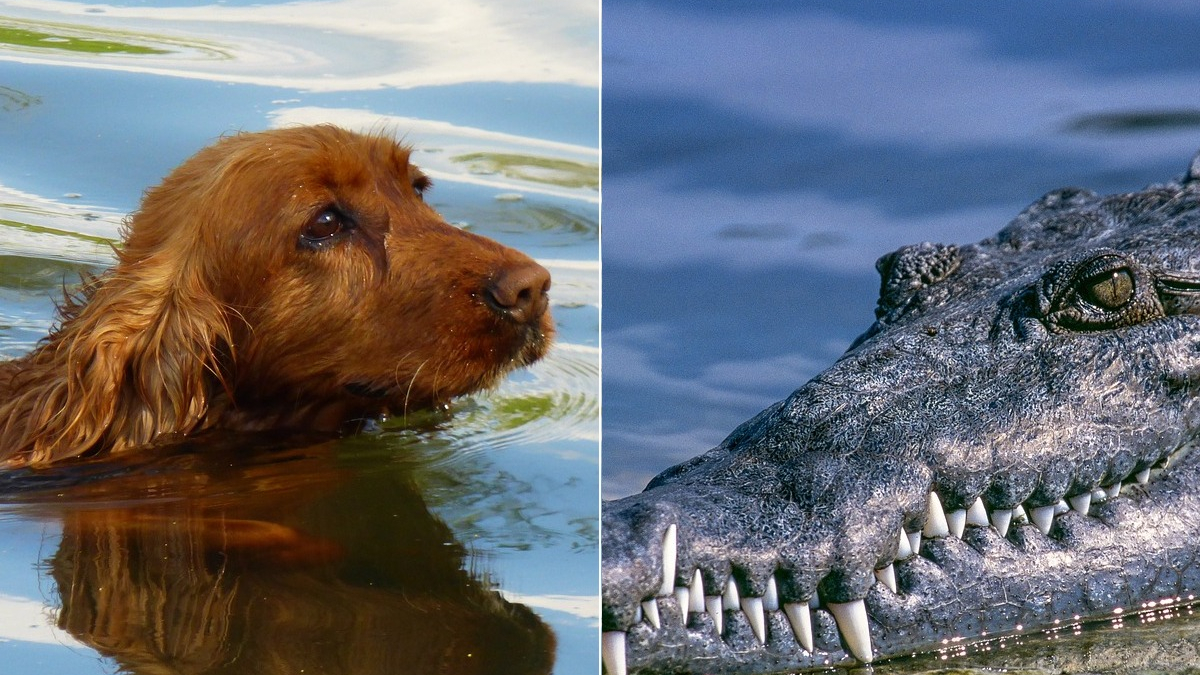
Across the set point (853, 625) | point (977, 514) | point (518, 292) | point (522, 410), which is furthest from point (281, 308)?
point (977, 514)

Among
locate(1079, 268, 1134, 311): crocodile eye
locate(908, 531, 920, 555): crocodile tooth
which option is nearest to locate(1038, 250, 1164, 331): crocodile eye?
locate(1079, 268, 1134, 311): crocodile eye

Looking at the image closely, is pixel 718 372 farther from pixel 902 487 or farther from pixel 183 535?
pixel 183 535

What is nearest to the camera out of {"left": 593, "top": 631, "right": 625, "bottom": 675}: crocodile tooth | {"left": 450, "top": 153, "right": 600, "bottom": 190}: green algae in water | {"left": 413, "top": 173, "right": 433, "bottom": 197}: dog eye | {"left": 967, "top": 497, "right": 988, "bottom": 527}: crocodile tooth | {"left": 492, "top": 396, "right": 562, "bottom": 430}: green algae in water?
{"left": 593, "top": 631, "right": 625, "bottom": 675}: crocodile tooth

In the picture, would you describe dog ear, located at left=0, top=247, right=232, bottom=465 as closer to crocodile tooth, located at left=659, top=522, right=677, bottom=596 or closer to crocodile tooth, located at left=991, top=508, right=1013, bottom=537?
crocodile tooth, located at left=659, top=522, right=677, bottom=596

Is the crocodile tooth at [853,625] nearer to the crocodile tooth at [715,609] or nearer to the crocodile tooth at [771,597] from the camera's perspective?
the crocodile tooth at [771,597]

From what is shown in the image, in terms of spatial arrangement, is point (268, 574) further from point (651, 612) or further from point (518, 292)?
point (518, 292)

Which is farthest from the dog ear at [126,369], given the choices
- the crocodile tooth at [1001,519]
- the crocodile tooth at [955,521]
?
the crocodile tooth at [1001,519]
